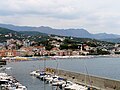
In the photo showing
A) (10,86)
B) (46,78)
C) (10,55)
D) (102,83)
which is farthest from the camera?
(10,55)

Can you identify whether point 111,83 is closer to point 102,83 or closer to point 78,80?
point 102,83

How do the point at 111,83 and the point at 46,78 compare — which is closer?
the point at 111,83

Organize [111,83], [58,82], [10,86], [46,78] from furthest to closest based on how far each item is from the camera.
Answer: [46,78], [58,82], [10,86], [111,83]

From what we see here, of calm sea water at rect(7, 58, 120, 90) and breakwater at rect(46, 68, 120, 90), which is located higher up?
breakwater at rect(46, 68, 120, 90)

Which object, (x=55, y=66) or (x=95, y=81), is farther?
(x=55, y=66)

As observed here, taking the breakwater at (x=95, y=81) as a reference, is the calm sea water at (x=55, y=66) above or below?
below

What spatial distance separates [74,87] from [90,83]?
2.27 metres

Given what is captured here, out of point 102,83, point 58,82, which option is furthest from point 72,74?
point 102,83

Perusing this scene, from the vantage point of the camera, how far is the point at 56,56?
655ft

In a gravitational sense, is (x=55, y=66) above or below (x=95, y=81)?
below

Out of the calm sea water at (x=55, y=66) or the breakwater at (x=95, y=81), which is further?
the calm sea water at (x=55, y=66)

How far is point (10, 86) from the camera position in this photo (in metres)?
45.6

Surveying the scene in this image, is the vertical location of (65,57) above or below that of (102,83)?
below

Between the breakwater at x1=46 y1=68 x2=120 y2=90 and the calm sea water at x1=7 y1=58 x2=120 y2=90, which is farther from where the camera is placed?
the calm sea water at x1=7 y1=58 x2=120 y2=90
